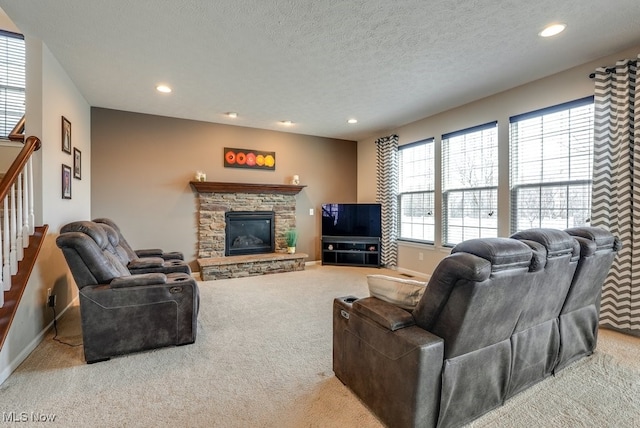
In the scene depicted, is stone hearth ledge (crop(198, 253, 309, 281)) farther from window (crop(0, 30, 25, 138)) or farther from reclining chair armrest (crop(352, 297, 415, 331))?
reclining chair armrest (crop(352, 297, 415, 331))

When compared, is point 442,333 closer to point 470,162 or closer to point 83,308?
point 83,308

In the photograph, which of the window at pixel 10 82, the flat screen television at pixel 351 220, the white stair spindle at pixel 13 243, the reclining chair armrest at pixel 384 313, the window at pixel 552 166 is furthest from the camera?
the flat screen television at pixel 351 220

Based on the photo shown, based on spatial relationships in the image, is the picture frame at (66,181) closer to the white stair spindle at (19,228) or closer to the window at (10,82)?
the white stair spindle at (19,228)

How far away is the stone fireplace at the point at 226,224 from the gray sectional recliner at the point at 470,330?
3.40 meters

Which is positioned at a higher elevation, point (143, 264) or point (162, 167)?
point (162, 167)

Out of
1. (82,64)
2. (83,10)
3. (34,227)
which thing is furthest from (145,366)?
(82,64)

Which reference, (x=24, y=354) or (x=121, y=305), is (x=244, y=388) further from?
(x=24, y=354)

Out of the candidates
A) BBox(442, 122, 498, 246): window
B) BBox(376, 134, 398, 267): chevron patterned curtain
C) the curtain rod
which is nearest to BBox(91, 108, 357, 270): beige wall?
BBox(376, 134, 398, 267): chevron patterned curtain

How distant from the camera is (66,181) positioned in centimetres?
335

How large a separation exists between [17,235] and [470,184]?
17.2 ft

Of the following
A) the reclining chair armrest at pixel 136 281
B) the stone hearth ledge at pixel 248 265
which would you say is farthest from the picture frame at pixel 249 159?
the reclining chair armrest at pixel 136 281

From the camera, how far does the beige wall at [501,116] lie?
3.25 m

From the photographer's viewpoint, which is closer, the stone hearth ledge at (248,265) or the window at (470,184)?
the window at (470,184)

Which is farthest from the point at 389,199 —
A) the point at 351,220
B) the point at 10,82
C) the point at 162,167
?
the point at 10,82
